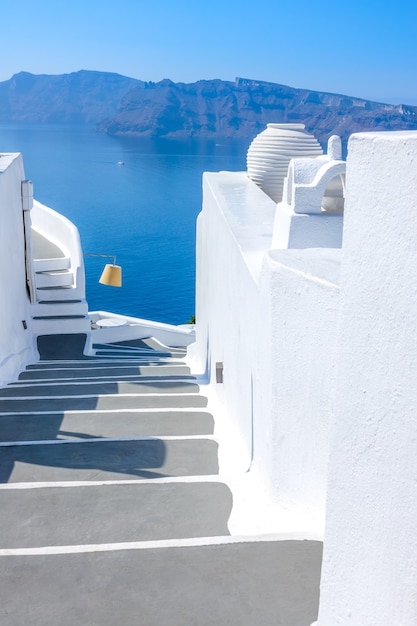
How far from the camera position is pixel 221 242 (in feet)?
21.2

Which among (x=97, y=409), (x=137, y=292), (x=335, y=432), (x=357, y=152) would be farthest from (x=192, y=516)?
(x=137, y=292)

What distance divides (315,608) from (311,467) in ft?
2.78

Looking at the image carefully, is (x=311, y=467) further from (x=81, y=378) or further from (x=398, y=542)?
(x=81, y=378)

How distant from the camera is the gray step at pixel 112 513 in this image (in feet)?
10.5

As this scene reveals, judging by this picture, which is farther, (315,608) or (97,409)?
(97,409)

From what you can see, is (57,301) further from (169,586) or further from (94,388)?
(169,586)

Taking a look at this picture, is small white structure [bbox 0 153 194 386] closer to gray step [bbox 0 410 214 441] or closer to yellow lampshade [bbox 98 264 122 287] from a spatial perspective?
yellow lampshade [bbox 98 264 122 287]

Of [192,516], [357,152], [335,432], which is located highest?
[357,152]

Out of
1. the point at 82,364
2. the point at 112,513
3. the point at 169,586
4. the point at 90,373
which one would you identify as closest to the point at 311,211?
the point at 112,513

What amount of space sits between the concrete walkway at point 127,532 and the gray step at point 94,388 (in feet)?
1.84

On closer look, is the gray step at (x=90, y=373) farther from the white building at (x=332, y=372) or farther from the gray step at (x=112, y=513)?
the gray step at (x=112, y=513)

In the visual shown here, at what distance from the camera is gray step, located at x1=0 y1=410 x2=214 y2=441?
16.6ft

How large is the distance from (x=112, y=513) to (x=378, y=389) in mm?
2137

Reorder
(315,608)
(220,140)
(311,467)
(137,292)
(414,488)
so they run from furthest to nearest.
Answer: (220,140), (137,292), (311,467), (315,608), (414,488)
